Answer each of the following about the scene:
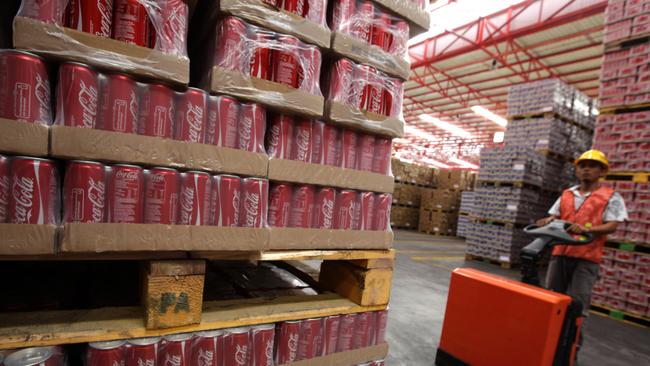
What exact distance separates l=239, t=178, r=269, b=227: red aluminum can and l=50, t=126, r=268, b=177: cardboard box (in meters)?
0.05

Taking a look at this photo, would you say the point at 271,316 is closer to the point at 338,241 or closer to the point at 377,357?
the point at 338,241

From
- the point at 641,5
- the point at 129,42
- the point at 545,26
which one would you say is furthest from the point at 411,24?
the point at 545,26

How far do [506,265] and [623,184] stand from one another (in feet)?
11.5

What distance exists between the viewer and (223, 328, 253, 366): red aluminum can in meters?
1.73

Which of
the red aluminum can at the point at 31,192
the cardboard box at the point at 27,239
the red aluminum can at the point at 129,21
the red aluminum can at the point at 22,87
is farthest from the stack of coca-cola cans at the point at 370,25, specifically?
the cardboard box at the point at 27,239

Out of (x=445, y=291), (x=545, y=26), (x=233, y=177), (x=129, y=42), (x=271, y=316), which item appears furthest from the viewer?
(x=545, y=26)

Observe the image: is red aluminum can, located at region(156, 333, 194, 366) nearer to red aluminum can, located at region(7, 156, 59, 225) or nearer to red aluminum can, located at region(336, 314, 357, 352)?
red aluminum can, located at region(7, 156, 59, 225)

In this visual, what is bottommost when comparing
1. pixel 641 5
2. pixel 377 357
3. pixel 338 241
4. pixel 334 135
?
pixel 377 357

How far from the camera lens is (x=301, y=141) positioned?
6.43 ft

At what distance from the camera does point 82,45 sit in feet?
4.54

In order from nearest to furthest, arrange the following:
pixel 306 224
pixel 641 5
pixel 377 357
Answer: pixel 306 224 < pixel 377 357 < pixel 641 5

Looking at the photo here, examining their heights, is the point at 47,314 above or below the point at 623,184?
below

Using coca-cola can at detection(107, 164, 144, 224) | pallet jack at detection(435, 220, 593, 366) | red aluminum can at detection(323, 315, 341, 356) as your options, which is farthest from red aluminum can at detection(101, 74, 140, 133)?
pallet jack at detection(435, 220, 593, 366)

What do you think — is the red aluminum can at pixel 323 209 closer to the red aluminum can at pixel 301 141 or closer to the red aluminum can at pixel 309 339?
the red aluminum can at pixel 301 141
